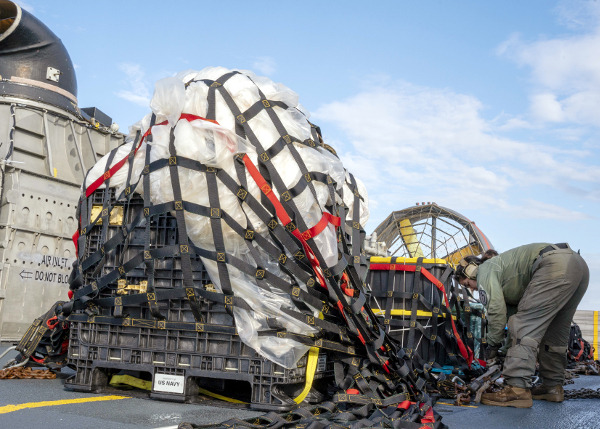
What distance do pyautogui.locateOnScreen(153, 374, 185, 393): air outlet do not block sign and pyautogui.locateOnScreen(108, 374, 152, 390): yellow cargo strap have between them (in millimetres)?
374

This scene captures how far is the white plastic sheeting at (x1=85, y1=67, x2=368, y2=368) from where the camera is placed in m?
4.15

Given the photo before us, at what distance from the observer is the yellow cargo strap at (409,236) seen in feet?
45.4

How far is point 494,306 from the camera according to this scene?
17.7 ft

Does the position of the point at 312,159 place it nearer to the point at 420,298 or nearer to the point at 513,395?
the point at 420,298

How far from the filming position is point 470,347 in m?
6.66

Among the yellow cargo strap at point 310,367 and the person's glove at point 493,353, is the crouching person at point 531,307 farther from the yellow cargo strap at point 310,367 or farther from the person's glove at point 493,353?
the yellow cargo strap at point 310,367

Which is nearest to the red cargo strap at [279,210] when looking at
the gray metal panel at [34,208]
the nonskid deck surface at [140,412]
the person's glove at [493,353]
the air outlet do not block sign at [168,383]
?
the nonskid deck surface at [140,412]

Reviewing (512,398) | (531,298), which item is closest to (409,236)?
(531,298)

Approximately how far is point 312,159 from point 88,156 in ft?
37.7

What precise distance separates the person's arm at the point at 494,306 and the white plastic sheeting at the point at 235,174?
1938 millimetres

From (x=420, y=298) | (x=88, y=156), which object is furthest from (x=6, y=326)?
(x=420, y=298)

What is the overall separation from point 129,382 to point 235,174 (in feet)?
6.91

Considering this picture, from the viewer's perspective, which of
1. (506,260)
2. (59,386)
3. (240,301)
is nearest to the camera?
(240,301)

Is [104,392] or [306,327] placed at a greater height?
[306,327]
